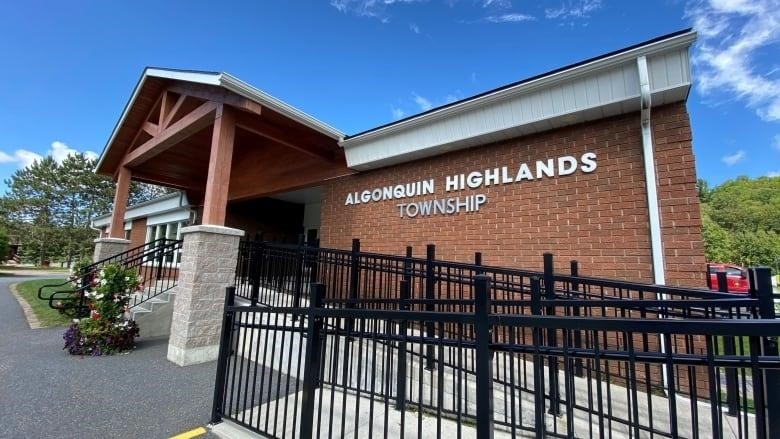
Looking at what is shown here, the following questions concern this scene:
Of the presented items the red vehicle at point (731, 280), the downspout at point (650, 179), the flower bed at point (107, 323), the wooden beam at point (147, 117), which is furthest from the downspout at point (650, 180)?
the wooden beam at point (147, 117)

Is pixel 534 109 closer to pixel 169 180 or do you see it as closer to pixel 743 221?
pixel 169 180

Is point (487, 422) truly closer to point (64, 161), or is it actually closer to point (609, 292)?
point (609, 292)

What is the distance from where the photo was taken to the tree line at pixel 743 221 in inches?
1471

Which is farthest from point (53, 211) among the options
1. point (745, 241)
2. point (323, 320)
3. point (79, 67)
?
point (745, 241)

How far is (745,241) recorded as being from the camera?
1544 inches

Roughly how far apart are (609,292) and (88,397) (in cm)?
670

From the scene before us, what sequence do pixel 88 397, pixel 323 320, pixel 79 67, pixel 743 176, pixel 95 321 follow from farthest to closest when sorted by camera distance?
pixel 743 176, pixel 79 67, pixel 95 321, pixel 88 397, pixel 323 320

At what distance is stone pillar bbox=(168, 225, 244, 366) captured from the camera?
5.42 meters

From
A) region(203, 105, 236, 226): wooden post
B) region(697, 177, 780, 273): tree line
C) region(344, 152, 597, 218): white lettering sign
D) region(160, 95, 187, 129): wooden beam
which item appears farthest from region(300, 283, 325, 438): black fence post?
region(697, 177, 780, 273): tree line

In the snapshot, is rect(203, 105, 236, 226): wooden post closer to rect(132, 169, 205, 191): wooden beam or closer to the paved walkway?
the paved walkway

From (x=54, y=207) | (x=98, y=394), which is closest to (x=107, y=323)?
(x=98, y=394)

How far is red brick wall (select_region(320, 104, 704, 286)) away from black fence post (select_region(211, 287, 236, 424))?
13.2 feet

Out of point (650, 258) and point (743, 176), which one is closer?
point (650, 258)

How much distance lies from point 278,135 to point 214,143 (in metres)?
1.49
